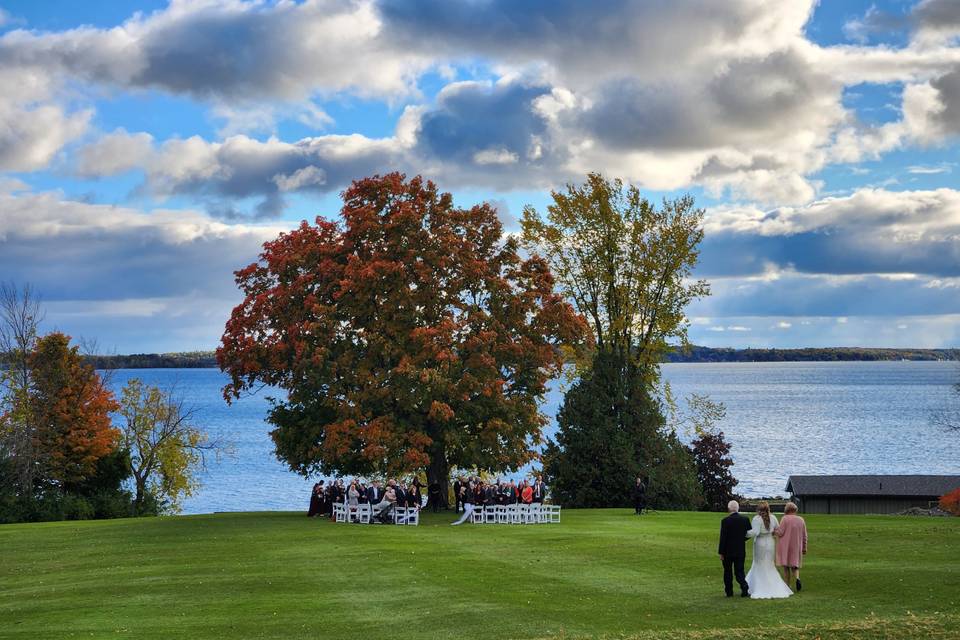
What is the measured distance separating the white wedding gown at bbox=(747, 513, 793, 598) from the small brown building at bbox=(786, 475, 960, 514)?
47125 mm

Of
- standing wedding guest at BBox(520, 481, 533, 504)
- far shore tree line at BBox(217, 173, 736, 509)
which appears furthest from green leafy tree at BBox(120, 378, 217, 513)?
standing wedding guest at BBox(520, 481, 533, 504)

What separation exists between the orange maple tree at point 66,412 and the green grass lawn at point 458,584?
1785cm

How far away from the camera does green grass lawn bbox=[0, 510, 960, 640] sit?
58.9 feet

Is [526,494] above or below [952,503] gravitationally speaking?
above

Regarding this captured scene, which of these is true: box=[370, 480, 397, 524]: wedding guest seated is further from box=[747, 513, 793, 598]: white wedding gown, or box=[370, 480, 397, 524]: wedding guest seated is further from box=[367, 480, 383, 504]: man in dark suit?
box=[747, 513, 793, 598]: white wedding gown

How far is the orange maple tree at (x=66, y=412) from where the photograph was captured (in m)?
51.9

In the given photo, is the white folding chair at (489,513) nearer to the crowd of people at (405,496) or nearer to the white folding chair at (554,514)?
the crowd of people at (405,496)

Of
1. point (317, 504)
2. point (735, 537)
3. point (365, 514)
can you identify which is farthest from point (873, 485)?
point (735, 537)

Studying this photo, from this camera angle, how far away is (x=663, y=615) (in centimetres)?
1850

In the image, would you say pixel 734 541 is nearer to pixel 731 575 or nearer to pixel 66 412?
pixel 731 575

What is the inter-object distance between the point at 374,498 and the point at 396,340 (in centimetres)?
647

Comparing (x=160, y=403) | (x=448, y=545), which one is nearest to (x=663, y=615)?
(x=448, y=545)

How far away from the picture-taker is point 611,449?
164 ft

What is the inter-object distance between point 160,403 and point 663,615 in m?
58.9
